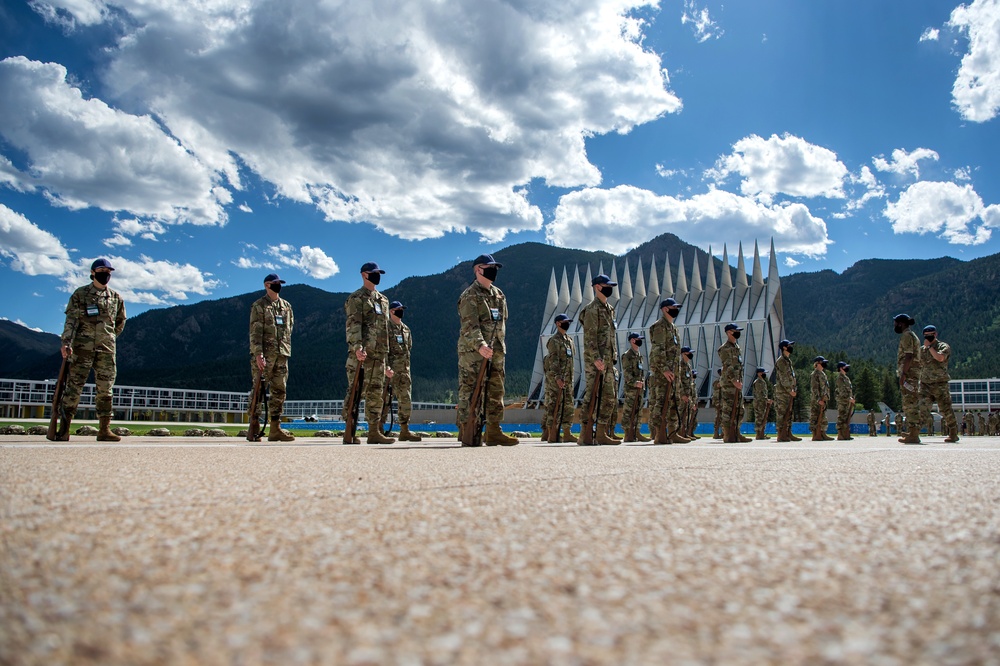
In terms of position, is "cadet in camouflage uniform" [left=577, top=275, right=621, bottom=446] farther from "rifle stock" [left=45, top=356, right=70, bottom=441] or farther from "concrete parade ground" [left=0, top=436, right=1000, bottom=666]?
"rifle stock" [left=45, top=356, right=70, bottom=441]

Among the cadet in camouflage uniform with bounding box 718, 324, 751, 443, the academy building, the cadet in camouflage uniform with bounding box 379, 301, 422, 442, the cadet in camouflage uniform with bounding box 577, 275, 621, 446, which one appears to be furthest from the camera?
the academy building

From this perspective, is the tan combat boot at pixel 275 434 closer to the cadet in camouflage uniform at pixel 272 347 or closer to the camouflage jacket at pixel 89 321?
the cadet in camouflage uniform at pixel 272 347

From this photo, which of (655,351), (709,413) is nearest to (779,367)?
(655,351)

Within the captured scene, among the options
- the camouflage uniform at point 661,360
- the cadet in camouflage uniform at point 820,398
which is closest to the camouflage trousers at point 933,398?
the cadet in camouflage uniform at point 820,398

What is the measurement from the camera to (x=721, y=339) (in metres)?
59.7

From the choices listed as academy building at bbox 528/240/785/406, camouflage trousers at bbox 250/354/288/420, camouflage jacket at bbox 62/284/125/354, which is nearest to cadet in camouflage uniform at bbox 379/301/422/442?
camouflage trousers at bbox 250/354/288/420

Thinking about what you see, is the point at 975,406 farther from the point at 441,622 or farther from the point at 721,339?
the point at 441,622

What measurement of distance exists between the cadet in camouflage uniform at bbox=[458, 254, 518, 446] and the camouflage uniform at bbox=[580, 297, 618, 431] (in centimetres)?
173

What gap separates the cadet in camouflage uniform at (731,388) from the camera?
13641 mm

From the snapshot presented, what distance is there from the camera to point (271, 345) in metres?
10.7

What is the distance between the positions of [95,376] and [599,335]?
7400 mm

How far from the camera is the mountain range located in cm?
11875

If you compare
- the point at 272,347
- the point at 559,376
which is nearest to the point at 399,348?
the point at 272,347

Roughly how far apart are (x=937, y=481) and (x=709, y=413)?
154 feet
